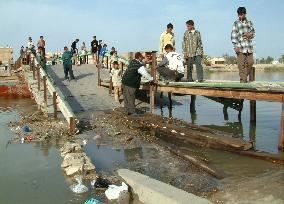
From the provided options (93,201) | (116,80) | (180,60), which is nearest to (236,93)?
(180,60)

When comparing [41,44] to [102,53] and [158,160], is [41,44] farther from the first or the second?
[158,160]

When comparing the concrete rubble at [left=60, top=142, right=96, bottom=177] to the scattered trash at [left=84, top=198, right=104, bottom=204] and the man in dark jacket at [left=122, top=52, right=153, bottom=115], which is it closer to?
the scattered trash at [left=84, top=198, right=104, bottom=204]

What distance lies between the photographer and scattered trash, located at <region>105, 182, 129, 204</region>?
556 cm

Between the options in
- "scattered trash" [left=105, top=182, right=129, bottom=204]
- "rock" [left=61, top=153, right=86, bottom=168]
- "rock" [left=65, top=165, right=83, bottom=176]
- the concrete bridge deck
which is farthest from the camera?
the concrete bridge deck

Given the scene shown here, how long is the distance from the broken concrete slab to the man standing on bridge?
5.17m

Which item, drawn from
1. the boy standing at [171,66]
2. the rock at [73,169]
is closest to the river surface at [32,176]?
the rock at [73,169]

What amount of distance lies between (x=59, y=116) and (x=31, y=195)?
680 centimetres

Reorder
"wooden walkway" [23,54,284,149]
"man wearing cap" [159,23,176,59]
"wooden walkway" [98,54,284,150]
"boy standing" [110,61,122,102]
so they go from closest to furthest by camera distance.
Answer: "wooden walkway" [98,54,284,150]
"wooden walkway" [23,54,284,149]
"man wearing cap" [159,23,176,59]
"boy standing" [110,61,122,102]

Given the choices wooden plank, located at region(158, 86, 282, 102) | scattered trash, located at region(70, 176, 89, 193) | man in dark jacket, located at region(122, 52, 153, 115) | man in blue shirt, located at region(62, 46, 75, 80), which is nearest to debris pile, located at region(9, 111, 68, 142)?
man in dark jacket, located at region(122, 52, 153, 115)

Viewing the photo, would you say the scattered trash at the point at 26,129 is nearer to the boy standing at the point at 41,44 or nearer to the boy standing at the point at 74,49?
the boy standing at the point at 41,44

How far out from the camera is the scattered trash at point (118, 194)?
18.2 ft

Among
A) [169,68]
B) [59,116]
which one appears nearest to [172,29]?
[169,68]

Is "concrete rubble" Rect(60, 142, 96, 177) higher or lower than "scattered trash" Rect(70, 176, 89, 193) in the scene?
higher

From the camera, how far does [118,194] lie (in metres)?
5.58
